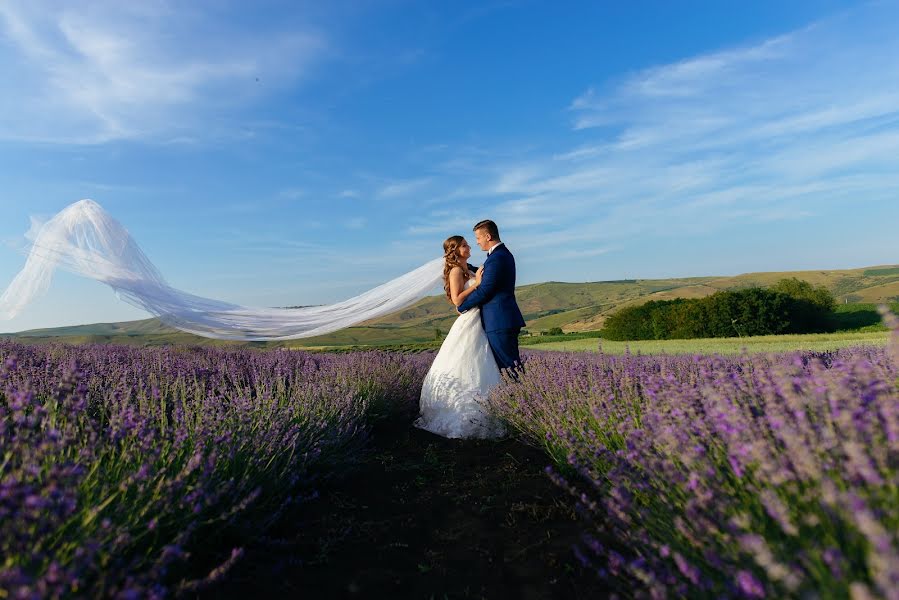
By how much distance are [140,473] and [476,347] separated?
3.61m

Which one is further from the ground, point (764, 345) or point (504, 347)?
point (504, 347)

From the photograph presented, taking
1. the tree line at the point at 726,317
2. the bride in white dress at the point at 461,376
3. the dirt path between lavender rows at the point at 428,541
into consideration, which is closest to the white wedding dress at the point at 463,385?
the bride in white dress at the point at 461,376

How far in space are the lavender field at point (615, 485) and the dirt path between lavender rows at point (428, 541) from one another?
0.41 feet

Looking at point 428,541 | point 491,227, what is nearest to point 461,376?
point 491,227

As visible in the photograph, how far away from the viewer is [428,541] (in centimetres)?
261

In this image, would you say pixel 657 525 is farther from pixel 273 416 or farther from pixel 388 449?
pixel 388 449

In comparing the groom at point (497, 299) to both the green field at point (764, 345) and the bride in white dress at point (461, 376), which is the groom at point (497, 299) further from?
the green field at point (764, 345)

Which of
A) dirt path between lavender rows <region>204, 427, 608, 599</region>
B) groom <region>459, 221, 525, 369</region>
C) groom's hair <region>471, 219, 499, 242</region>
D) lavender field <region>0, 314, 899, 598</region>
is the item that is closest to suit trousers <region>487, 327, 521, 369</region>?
groom <region>459, 221, 525, 369</region>

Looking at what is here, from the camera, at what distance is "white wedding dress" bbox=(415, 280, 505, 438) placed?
479 centimetres

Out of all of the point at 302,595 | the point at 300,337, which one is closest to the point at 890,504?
the point at 302,595

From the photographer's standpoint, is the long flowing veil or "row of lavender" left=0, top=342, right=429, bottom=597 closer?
"row of lavender" left=0, top=342, right=429, bottom=597

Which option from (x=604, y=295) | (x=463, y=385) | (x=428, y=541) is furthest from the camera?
(x=604, y=295)

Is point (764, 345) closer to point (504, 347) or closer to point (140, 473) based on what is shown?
point (504, 347)

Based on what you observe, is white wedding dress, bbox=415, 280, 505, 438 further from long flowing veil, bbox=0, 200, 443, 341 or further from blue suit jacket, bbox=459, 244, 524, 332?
long flowing veil, bbox=0, 200, 443, 341
